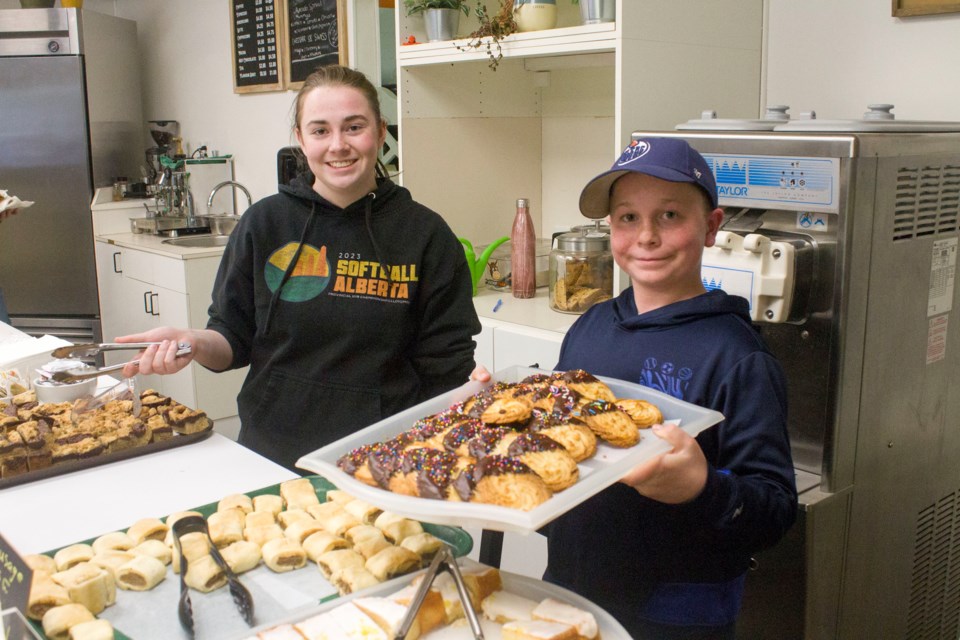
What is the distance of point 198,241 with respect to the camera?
4438mm

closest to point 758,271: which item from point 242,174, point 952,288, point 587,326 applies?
point 587,326

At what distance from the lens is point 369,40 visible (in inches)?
150

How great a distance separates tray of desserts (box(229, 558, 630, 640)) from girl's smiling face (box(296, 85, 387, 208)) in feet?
3.17

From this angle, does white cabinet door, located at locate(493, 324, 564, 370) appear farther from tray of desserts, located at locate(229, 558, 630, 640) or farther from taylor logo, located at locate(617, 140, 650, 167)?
tray of desserts, located at locate(229, 558, 630, 640)

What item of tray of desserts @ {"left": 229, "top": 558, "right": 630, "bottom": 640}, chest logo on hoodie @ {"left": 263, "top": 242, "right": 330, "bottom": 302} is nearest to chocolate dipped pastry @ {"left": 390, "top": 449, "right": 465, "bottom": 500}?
tray of desserts @ {"left": 229, "top": 558, "right": 630, "bottom": 640}

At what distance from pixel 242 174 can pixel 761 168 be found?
11.5 feet

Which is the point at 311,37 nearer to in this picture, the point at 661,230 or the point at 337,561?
the point at 661,230

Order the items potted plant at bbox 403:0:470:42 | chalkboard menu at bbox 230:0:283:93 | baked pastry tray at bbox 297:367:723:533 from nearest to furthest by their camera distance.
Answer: baked pastry tray at bbox 297:367:723:533 → potted plant at bbox 403:0:470:42 → chalkboard menu at bbox 230:0:283:93

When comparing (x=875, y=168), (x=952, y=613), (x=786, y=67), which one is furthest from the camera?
(x=786, y=67)

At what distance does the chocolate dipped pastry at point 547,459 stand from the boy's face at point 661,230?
0.34 metres

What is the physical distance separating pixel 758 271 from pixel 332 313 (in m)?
0.83

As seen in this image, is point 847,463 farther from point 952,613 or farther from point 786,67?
point 786,67

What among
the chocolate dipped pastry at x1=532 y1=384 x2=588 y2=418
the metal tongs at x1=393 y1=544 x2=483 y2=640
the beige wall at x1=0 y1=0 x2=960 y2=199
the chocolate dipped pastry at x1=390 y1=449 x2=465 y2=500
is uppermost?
the beige wall at x1=0 y1=0 x2=960 y2=199

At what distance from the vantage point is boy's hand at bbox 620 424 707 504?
3.34 feet
